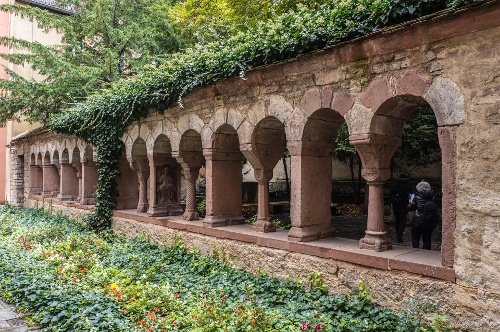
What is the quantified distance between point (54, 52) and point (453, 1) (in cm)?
1217

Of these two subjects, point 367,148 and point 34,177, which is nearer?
point 367,148

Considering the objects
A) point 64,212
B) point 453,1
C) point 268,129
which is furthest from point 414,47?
point 64,212

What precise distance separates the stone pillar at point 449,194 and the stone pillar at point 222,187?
11.2 feet

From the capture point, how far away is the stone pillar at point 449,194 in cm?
356

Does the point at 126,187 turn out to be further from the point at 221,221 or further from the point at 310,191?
the point at 310,191

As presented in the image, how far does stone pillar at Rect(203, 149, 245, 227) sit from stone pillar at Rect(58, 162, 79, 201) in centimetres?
727

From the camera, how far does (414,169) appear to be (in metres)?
13.7

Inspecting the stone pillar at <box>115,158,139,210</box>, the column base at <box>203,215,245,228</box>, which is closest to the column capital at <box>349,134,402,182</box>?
the column base at <box>203,215,245,228</box>

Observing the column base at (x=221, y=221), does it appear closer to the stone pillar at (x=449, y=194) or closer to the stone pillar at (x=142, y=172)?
the stone pillar at (x=142, y=172)

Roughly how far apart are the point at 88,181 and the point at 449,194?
29.9 ft

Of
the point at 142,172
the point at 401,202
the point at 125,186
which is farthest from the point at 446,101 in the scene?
the point at 125,186

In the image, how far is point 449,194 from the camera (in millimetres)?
3584

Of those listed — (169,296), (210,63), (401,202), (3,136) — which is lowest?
(169,296)

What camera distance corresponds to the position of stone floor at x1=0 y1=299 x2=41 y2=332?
389 centimetres
